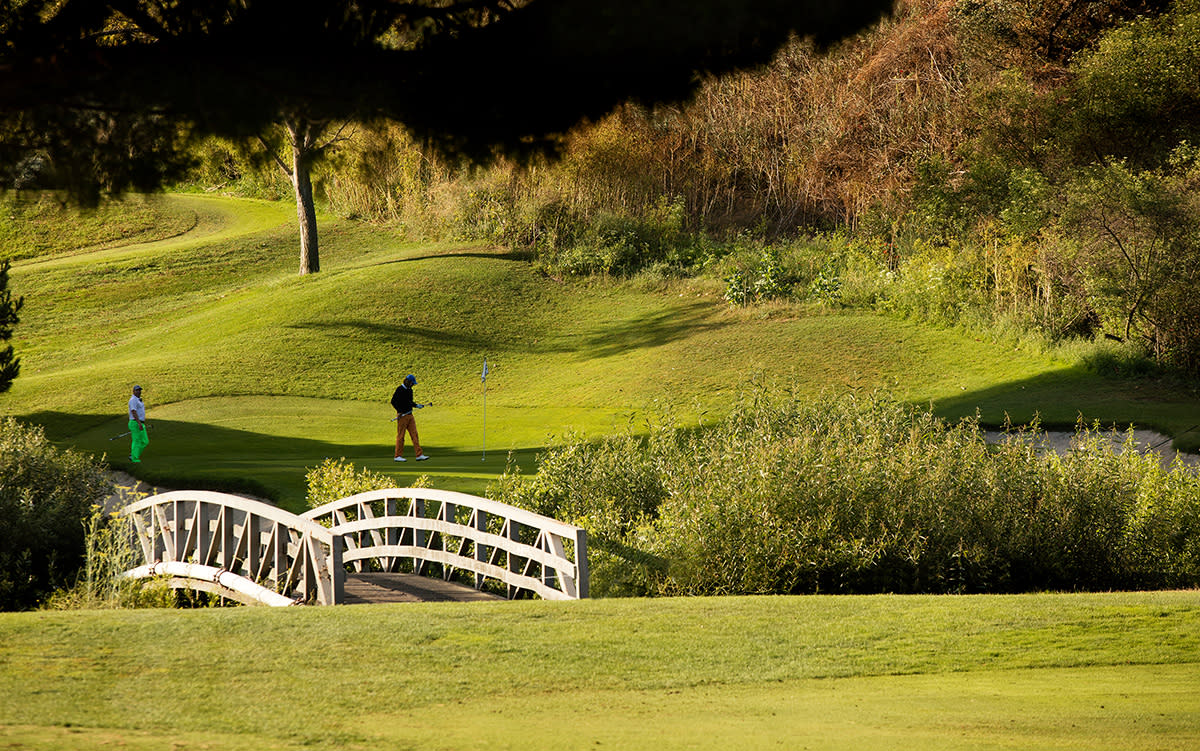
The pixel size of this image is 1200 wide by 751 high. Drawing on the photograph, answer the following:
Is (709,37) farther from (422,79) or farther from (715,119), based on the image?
(715,119)

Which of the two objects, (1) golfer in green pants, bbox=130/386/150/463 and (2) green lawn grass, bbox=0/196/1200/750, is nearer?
(2) green lawn grass, bbox=0/196/1200/750

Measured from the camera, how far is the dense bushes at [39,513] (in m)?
13.5

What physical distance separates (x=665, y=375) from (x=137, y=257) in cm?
2290

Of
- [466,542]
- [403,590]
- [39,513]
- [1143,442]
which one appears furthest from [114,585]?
[1143,442]

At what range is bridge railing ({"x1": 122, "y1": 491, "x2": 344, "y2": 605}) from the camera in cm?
1109

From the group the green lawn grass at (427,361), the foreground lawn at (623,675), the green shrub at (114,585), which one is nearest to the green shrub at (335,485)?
the green lawn grass at (427,361)

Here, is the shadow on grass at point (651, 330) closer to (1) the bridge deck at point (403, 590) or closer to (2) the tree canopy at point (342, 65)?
(1) the bridge deck at point (403, 590)

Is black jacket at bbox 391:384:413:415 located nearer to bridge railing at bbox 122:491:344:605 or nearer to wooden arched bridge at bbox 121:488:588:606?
wooden arched bridge at bbox 121:488:588:606

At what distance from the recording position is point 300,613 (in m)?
9.14

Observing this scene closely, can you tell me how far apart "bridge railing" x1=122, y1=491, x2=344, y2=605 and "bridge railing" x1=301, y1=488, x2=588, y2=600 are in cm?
40

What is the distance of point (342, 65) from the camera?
445 centimetres

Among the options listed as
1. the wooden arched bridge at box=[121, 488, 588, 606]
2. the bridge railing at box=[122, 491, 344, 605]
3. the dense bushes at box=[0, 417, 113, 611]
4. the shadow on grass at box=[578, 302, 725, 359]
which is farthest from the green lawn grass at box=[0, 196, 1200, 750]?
the shadow on grass at box=[578, 302, 725, 359]

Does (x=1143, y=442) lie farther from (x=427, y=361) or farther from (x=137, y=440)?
(x=427, y=361)

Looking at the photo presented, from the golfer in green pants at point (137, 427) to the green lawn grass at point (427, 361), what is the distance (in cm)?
36
